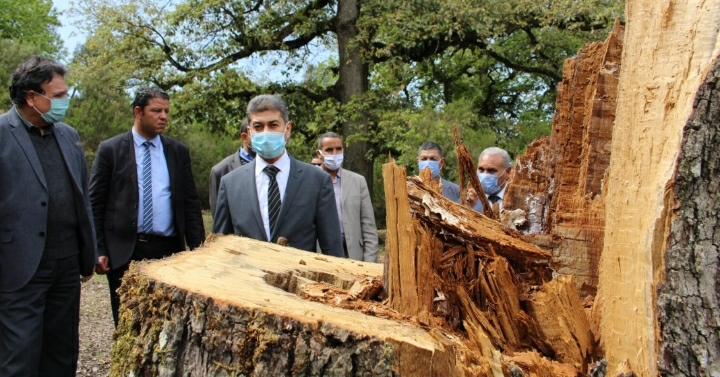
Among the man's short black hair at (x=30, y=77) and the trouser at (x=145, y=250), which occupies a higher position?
the man's short black hair at (x=30, y=77)

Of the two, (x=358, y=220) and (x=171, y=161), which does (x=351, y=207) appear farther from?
(x=171, y=161)

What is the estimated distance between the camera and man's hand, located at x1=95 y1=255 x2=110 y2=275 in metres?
4.89

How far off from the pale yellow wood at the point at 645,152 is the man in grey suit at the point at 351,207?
3218 mm

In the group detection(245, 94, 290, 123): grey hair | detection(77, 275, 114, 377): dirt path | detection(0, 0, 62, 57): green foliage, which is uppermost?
detection(0, 0, 62, 57): green foliage

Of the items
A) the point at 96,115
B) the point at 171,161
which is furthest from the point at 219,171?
the point at 96,115

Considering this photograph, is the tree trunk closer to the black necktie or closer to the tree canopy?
the tree canopy

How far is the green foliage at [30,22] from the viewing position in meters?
36.1

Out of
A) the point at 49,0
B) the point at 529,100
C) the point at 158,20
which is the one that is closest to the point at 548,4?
the point at 529,100

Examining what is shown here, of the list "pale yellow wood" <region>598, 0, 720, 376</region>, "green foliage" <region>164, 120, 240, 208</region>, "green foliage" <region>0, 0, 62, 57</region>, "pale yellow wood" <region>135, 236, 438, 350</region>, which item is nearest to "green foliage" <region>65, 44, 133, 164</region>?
"green foliage" <region>164, 120, 240, 208</region>

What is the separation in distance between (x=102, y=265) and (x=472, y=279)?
121 inches

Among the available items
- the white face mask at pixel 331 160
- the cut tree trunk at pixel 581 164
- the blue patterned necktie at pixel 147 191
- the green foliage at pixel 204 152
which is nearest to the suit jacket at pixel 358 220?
the white face mask at pixel 331 160

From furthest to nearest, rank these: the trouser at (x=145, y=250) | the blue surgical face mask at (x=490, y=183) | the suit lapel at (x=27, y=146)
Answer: the blue surgical face mask at (x=490, y=183) < the trouser at (x=145, y=250) < the suit lapel at (x=27, y=146)

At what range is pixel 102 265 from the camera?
4.91m

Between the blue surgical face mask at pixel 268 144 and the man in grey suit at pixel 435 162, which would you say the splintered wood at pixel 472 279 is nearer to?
the blue surgical face mask at pixel 268 144
